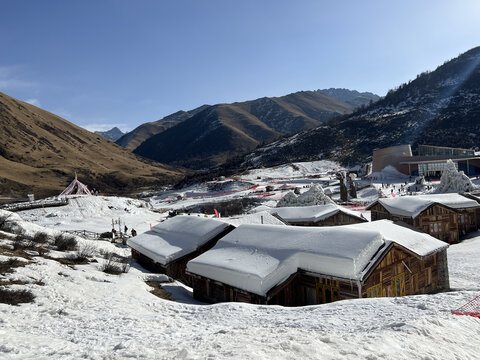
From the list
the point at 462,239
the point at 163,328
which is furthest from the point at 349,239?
the point at 462,239

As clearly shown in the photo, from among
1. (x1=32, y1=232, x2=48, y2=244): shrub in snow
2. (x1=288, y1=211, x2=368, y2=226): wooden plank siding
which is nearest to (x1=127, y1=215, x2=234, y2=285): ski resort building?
(x1=32, y1=232, x2=48, y2=244): shrub in snow

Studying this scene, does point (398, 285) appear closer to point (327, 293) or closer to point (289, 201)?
point (327, 293)

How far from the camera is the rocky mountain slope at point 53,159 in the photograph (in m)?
100

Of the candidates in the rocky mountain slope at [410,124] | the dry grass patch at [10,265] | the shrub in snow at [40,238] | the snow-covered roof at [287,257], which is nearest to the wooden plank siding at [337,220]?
the snow-covered roof at [287,257]

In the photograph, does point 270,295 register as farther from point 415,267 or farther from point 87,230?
point 87,230

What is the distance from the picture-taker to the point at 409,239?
48.5 feet

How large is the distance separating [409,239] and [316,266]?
537 cm

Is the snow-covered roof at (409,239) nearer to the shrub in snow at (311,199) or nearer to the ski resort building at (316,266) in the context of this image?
the ski resort building at (316,266)

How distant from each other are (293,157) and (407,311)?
122378 mm

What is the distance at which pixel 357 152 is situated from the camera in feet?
377

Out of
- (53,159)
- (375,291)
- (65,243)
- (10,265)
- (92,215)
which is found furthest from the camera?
(53,159)

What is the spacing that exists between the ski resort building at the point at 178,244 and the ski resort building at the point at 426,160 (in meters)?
62.8

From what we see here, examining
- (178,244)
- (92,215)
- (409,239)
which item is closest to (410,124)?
(92,215)

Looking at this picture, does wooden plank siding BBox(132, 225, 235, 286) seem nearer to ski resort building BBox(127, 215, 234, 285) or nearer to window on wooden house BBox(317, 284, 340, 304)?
ski resort building BBox(127, 215, 234, 285)
